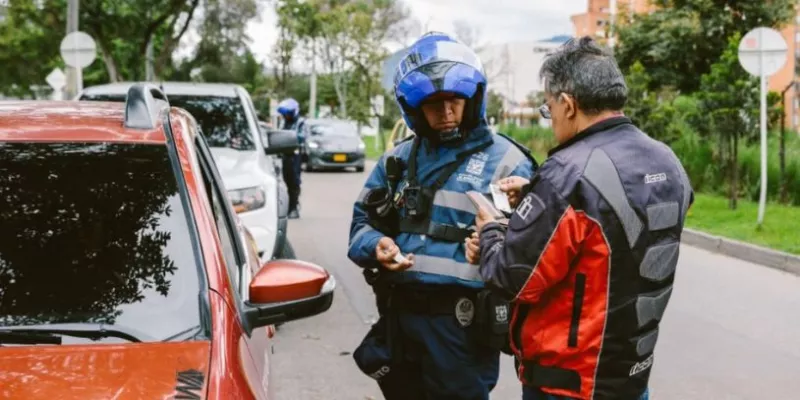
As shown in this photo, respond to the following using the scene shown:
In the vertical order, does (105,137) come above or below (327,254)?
above

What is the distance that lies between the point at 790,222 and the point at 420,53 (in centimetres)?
1101

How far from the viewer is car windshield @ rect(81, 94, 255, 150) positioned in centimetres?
823

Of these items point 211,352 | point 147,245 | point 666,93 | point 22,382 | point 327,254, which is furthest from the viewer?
point 666,93

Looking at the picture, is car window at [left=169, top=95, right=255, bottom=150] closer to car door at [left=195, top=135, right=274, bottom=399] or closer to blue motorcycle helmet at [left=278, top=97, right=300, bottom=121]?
car door at [left=195, top=135, right=274, bottom=399]

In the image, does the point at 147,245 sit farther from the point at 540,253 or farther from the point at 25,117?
the point at 540,253

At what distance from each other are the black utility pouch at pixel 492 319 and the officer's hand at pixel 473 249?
0.14m

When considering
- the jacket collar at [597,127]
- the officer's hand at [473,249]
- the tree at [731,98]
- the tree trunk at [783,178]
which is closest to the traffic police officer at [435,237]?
the officer's hand at [473,249]

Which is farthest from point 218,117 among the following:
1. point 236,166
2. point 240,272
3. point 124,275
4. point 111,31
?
point 111,31

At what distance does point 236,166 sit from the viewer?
7621 mm

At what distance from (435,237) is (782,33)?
38660 mm

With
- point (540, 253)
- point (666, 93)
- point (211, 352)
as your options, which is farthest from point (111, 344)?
point (666, 93)

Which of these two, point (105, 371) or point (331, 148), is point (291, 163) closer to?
point (105, 371)

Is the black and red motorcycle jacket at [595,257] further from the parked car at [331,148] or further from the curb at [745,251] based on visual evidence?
the parked car at [331,148]

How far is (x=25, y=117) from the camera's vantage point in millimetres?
3160
